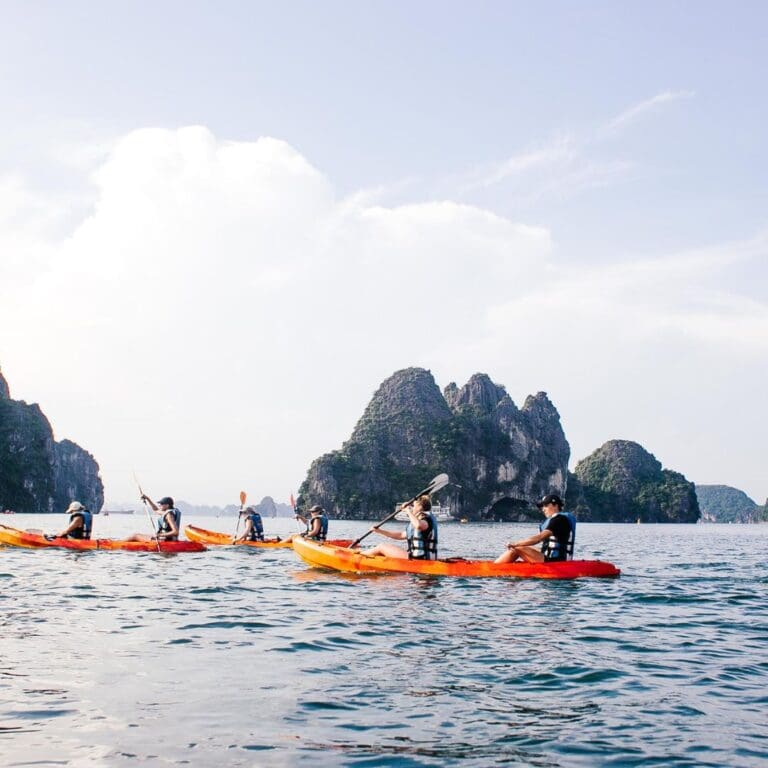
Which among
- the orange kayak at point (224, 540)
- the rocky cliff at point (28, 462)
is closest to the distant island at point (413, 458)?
the rocky cliff at point (28, 462)

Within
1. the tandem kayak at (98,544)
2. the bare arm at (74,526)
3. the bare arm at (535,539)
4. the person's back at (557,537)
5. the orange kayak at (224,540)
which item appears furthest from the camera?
the orange kayak at (224,540)

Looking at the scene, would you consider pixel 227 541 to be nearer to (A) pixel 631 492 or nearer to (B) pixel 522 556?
(B) pixel 522 556

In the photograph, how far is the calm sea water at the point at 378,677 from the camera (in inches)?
207

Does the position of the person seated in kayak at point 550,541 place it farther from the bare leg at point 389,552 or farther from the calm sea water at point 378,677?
the bare leg at point 389,552

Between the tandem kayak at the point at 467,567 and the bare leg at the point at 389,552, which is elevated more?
the bare leg at the point at 389,552

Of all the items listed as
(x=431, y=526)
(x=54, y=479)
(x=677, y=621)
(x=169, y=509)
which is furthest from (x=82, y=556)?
(x=54, y=479)

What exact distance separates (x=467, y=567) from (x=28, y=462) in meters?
139

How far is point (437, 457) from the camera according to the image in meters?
147

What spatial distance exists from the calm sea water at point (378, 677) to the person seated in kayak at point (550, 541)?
139 centimetres

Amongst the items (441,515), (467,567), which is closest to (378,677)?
(467,567)

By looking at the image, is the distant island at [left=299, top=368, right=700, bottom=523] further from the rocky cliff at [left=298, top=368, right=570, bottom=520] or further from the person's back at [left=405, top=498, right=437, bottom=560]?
the person's back at [left=405, top=498, right=437, bottom=560]

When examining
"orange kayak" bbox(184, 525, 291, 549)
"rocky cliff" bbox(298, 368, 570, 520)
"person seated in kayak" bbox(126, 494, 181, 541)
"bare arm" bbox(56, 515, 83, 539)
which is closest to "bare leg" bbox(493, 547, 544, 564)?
"person seated in kayak" bbox(126, 494, 181, 541)

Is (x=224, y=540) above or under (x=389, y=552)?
under

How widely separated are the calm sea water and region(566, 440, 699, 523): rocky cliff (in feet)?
522
